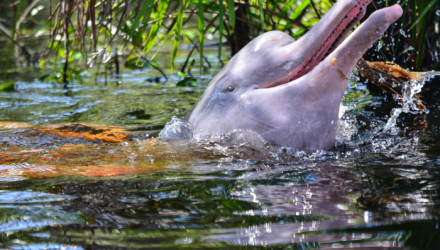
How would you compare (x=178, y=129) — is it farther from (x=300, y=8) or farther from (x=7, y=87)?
(x=7, y=87)

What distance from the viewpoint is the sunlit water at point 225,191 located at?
5.80 ft

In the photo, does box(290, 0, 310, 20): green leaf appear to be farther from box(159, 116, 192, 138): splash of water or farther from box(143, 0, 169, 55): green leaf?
box(159, 116, 192, 138): splash of water

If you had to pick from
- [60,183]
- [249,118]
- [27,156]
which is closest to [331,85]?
[249,118]

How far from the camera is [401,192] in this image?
2.11 meters

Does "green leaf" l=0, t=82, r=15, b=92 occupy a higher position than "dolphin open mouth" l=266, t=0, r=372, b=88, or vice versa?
"dolphin open mouth" l=266, t=0, r=372, b=88

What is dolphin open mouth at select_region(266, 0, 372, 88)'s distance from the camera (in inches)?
101

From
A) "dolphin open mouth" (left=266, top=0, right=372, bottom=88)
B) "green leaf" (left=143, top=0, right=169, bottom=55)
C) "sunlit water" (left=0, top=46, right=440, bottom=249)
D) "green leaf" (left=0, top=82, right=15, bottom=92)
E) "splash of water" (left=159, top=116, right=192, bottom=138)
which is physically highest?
"green leaf" (left=143, top=0, right=169, bottom=55)

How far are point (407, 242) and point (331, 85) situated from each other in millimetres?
1137

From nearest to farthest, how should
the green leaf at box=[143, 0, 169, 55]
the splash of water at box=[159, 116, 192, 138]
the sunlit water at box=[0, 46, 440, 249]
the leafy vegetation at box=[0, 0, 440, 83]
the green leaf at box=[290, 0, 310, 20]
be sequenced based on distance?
1. the sunlit water at box=[0, 46, 440, 249]
2. the splash of water at box=[159, 116, 192, 138]
3. the leafy vegetation at box=[0, 0, 440, 83]
4. the green leaf at box=[143, 0, 169, 55]
5. the green leaf at box=[290, 0, 310, 20]

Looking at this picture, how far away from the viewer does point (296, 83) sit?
2674mm

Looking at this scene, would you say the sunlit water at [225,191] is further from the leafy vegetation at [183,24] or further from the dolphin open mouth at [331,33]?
the leafy vegetation at [183,24]

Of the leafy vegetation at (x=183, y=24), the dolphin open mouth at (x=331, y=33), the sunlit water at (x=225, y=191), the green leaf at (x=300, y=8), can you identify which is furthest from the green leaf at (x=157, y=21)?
the dolphin open mouth at (x=331, y=33)

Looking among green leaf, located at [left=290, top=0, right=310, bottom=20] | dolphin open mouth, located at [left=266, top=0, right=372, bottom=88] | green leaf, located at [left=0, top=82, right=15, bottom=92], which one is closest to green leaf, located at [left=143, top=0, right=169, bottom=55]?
green leaf, located at [left=290, top=0, right=310, bottom=20]

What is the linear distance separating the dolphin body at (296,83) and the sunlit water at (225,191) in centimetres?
9
